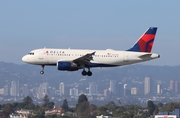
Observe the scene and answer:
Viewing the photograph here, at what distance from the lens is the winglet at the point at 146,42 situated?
308 ft

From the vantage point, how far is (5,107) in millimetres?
193375

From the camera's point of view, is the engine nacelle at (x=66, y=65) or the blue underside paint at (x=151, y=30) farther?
the blue underside paint at (x=151, y=30)

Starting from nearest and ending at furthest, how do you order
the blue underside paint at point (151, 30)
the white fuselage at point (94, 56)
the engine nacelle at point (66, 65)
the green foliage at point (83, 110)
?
the engine nacelle at point (66, 65)
the white fuselage at point (94, 56)
the blue underside paint at point (151, 30)
the green foliage at point (83, 110)

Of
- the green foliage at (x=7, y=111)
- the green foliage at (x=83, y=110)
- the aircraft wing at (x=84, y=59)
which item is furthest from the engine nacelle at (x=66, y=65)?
the green foliage at (x=7, y=111)

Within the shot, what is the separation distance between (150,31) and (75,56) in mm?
13308

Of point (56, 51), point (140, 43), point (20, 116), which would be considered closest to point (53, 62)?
point (56, 51)

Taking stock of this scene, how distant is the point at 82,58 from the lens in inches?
3467

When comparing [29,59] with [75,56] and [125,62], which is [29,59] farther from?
[125,62]

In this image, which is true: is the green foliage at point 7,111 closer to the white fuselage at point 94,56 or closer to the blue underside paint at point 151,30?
the white fuselage at point 94,56

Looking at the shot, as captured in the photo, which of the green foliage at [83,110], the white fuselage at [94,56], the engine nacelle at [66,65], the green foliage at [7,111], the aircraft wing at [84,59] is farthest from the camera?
the green foliage at [83,110]

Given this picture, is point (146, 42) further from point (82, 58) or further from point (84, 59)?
point (82, 58)

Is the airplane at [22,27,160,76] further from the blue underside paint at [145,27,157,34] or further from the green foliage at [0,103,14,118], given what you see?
the green foliage at [0,103,14,118]

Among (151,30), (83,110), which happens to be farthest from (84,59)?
(83,110)

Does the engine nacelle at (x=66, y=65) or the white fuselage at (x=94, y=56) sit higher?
the white fuselage at (x=94, y=56)
